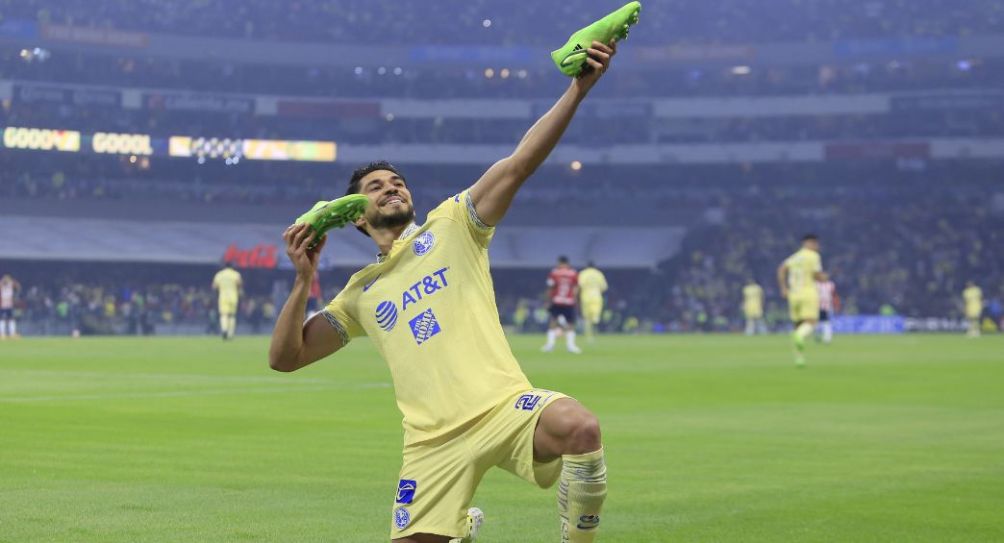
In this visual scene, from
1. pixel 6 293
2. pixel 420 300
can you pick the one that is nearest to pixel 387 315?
pixel 420 300

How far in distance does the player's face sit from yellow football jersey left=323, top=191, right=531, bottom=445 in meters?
0.10

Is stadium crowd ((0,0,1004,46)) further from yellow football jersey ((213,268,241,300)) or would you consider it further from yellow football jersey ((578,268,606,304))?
yellow football jersey ((578,268,606,304))

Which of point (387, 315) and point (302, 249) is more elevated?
point (302, 249)

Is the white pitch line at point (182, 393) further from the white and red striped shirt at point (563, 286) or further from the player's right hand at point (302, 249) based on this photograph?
the white and red striped shirt at point (563, 286)

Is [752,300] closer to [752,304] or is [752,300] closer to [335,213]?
[752,304]

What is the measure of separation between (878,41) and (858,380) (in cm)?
5523

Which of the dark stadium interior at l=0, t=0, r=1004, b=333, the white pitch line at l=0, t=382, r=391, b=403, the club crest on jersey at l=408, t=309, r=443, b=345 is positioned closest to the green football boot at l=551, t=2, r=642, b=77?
the club crest on jersey at l=408, t=309, r=443, b=345

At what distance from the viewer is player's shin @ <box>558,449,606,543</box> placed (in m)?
5.53

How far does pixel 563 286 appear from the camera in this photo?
1390 inches

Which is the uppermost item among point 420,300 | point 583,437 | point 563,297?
point 563,297

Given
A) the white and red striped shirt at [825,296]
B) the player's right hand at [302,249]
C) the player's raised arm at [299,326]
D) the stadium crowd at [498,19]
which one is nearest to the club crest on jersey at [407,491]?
the player's raised arm at [299,326]

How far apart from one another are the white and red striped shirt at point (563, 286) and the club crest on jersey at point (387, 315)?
28953 millimetres

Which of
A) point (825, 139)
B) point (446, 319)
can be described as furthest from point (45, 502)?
point (825, 139)

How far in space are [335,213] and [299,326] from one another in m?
0.71
